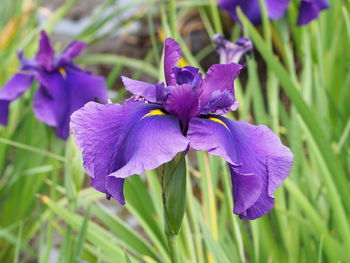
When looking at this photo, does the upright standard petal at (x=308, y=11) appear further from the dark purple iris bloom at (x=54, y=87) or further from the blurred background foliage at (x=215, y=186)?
the dark purple iris bloom at (x=54, y=87)

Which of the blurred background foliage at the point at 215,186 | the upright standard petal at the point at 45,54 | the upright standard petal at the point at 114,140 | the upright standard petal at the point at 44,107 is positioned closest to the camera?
the upright standard petal at the point at 114,140

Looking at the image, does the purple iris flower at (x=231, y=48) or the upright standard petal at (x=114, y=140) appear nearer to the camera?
the upright standard petal at (x=114, y=140)

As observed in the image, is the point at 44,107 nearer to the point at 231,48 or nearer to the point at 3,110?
the point at 3,110

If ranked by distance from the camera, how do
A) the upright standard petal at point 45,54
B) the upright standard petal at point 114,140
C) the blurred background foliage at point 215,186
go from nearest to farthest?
the upright standard petal at point 114,140 < the blurred background foliage at point 215,186 < the upright standard petal at point 45,54

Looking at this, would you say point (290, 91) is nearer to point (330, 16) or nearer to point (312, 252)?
point (312, 252)

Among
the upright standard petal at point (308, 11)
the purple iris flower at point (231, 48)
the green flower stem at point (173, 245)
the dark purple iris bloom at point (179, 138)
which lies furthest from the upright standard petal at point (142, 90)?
the upright standard petal at point (308, 11)

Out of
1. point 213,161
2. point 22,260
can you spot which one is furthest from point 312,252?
point 22,260
